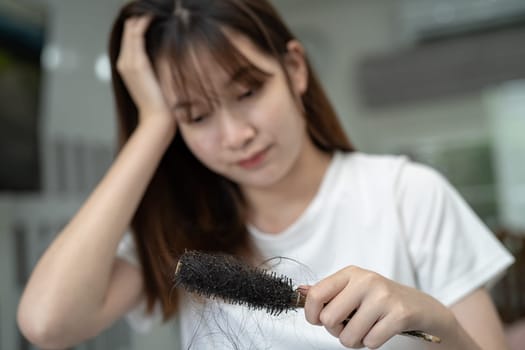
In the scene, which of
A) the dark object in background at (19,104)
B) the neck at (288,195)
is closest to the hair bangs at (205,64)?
the neck at (288,195)

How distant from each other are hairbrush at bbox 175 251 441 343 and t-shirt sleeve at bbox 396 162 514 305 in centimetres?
24

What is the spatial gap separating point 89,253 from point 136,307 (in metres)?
0.15

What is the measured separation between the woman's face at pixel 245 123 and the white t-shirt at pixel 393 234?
0.08 m

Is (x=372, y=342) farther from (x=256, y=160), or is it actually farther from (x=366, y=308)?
(x=256, y=160)

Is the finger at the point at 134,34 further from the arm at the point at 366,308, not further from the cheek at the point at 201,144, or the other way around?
the arm at the point at 366,308

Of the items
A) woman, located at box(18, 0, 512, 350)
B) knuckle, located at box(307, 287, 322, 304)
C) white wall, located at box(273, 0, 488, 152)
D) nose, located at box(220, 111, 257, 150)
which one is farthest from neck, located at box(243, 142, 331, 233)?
white wall, located at box(273, 0, 488, 152)

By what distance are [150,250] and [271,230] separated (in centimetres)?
15

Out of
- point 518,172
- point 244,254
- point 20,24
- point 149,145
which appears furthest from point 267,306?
point 518,172

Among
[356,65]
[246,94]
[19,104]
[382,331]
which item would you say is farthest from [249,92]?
[356,65]

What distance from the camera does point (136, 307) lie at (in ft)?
2.41

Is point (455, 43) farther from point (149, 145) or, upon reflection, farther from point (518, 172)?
point (149, 145)

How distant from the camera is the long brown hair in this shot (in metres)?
0.61

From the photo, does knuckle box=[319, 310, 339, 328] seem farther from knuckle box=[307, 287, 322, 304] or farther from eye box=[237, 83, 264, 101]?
eye box=[237, 83, 264, 101]

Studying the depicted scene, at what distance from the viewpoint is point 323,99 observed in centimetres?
74
